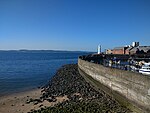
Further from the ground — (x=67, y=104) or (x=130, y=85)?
(x=130, y=85)

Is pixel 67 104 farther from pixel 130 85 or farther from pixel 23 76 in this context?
pixel 23 76

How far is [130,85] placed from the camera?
12.6m

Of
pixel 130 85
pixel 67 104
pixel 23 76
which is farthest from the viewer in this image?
pixel 23 76

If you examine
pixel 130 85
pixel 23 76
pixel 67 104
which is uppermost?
pixel 130 85

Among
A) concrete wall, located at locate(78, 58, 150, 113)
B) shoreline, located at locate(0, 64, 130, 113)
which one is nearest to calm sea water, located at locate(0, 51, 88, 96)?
shoreline, located at locate(0, 64, 130, 113)

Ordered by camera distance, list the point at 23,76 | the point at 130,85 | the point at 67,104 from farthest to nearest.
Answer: the point at 23,76
the point at 67,104
the point at 130,85

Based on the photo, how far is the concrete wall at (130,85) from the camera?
10914 mm

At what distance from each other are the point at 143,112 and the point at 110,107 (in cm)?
269

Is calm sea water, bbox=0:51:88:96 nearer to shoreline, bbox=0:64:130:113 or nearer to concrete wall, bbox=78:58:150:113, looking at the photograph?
shoreline, bbox=0:64:130:113

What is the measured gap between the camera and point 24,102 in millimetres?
17562

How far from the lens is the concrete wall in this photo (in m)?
10.9

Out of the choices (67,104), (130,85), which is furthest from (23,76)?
(130,85)

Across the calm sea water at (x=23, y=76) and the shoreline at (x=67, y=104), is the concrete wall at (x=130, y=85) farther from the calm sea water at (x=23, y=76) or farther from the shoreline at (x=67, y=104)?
the calm sea water at (x=23, y=76)

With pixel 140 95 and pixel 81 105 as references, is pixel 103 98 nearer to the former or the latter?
pixel 81 105
